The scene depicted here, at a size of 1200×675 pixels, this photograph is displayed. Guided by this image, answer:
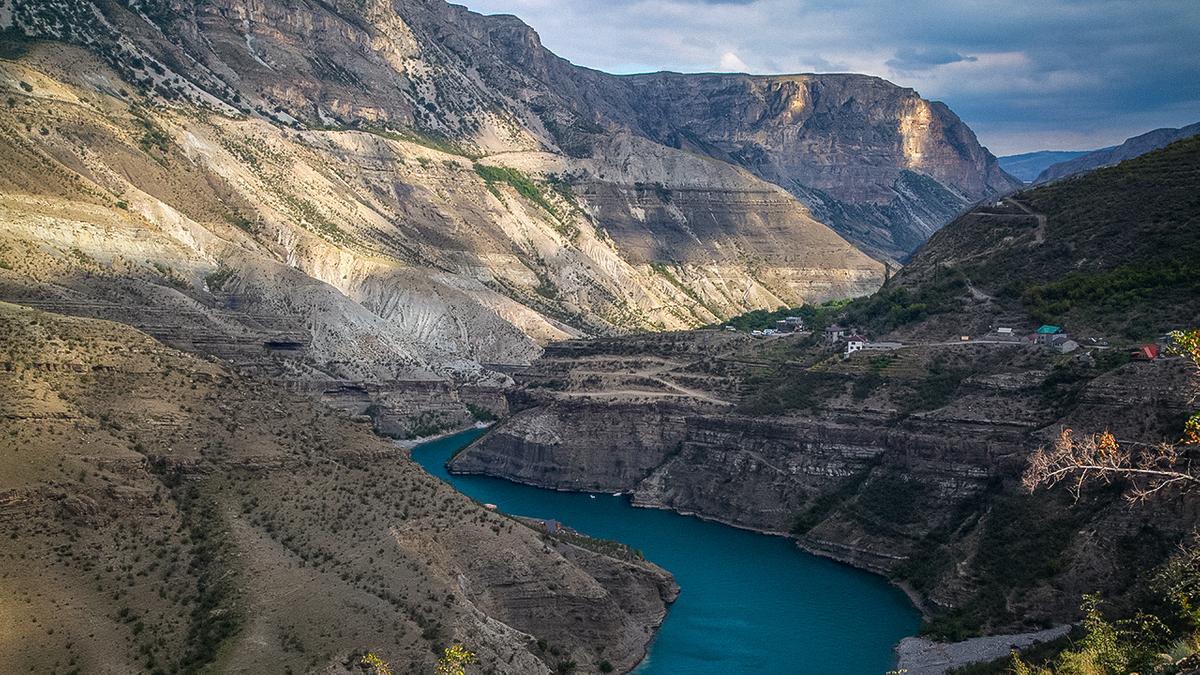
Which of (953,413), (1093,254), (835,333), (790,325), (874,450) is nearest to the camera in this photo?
(953,413)

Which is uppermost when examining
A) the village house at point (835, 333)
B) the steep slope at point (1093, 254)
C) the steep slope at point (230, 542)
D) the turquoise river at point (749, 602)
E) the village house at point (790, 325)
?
the steep slope at point (1093, 254)

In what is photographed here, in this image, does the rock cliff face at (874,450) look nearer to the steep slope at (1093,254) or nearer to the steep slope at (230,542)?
the steep slope at (1093,254)

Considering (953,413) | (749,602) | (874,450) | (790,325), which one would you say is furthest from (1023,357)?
(790,325)

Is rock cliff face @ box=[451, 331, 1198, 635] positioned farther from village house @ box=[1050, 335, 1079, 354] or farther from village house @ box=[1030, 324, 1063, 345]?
village house @ box=[1030, 324, 1063, 345]

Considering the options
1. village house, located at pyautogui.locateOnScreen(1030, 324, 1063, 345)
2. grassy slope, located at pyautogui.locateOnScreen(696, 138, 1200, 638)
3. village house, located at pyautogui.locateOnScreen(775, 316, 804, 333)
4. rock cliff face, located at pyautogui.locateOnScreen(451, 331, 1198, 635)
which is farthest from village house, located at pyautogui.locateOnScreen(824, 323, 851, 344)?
village house, located at pyautogui.locateOnScreen(1030, 324, 1063, 345)

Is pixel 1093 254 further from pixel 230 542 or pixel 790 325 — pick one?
pixel 230 542

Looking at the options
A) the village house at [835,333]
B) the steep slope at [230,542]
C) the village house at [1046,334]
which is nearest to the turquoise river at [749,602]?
the steep slope at [230,542]
